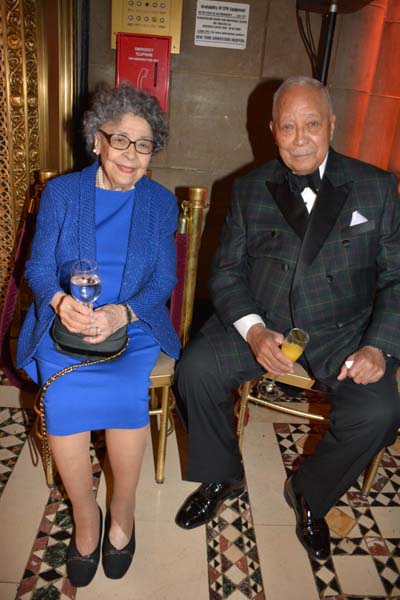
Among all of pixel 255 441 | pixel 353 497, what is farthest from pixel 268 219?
pixel 353 497

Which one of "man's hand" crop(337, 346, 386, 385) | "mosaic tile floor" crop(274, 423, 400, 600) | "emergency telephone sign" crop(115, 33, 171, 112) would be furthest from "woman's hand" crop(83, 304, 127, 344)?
"emergency telephone sign" crop(115, 33, 171, 112)

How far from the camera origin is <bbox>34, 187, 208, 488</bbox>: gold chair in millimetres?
1825

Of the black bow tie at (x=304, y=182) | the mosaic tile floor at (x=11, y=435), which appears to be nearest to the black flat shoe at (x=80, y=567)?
the mosaic tile floor at (x=11, y=435)

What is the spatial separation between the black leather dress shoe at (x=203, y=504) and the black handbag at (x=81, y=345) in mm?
741

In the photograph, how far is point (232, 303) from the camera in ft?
6.28

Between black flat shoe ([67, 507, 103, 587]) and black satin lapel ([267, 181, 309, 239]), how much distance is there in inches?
55.9

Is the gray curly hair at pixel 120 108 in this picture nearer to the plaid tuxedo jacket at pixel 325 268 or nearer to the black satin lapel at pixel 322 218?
the plaid tuxedo jacket at pixel 325 268

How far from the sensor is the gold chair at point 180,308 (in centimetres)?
183

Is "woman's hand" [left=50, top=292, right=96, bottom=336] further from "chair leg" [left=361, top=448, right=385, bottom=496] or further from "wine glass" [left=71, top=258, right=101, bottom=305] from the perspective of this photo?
"chair leg" [left=361, top=448, right=385, bottom=496]

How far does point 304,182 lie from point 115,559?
1.60 meters

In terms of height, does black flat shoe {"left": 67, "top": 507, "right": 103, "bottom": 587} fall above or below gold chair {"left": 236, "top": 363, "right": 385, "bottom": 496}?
below

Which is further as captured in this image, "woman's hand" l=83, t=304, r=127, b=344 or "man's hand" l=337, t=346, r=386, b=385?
"man's hand" l=337, t=346, r=386, b=385

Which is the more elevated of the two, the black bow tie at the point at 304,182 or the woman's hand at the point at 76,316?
the black bow tie at the point at 304,182

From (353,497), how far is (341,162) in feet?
4.81
